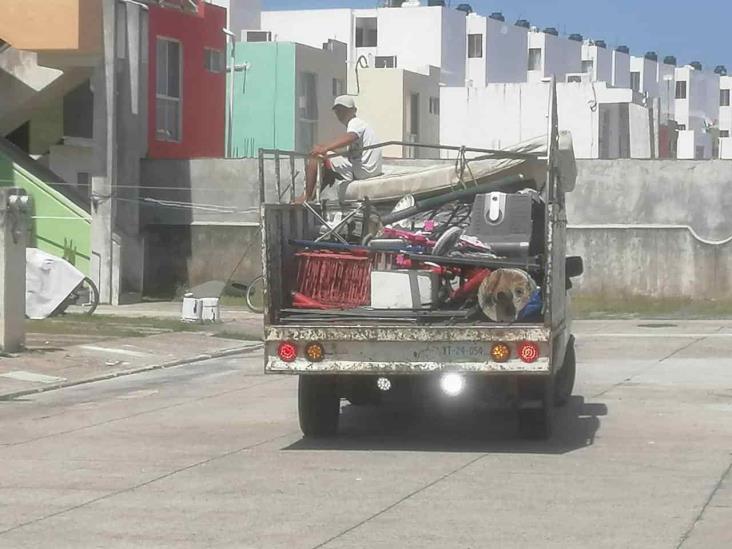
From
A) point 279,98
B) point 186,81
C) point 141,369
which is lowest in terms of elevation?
point 141,369

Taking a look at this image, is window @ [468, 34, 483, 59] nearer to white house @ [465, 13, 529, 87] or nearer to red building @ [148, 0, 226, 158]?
white house @ [465, 13, 529, 87]

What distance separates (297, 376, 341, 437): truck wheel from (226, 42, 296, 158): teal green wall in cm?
3191

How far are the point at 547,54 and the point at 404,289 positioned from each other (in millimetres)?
75426

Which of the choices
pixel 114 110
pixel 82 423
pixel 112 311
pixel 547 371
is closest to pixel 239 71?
pixel 114 110

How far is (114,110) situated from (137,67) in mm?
1123

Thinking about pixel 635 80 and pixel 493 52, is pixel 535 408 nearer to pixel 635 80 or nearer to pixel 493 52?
pixel 493 52

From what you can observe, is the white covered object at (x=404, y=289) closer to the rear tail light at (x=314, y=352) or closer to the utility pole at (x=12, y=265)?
the rear tail light at (x=314, y=352)

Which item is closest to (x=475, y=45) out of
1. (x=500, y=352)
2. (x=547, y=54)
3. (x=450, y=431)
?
(x=547, y=54)

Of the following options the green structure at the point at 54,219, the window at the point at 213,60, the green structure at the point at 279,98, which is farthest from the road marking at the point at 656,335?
the green structure at the point at 279,98

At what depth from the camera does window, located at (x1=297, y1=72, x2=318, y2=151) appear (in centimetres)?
4466

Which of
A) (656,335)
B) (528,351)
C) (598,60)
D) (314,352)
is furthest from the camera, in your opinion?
(598,60)

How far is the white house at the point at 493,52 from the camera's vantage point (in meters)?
79.1

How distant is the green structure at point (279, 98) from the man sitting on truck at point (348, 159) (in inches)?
1204

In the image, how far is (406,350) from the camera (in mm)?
11547
